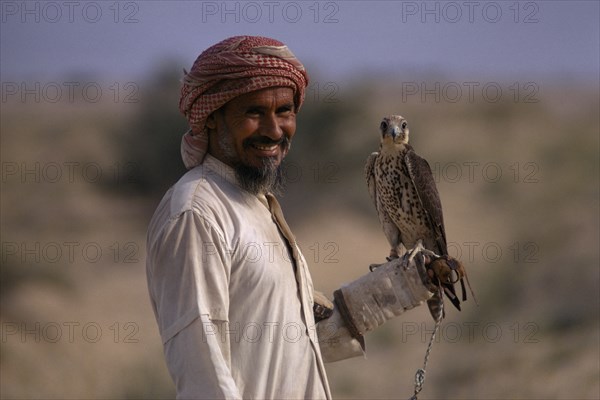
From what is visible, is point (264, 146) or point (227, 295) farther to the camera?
point (264, 146)

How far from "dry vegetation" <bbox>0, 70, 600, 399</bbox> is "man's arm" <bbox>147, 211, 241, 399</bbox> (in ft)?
22.0

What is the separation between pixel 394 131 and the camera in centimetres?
517

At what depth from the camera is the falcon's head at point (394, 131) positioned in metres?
5.18

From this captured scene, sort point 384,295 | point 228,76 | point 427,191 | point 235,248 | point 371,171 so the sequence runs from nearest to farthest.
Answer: point 235,248, point 228,76, point 384,295, point 427,191, point 371,171

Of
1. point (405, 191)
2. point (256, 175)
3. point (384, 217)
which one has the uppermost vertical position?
point (256, 175)

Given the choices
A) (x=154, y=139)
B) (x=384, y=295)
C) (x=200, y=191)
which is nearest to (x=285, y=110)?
(x=200, y=191)

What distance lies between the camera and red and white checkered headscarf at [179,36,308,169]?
3.04 meters

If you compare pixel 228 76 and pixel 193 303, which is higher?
pixel 228 76

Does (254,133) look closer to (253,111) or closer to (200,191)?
(253,111)

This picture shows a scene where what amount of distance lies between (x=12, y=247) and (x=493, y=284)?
24.7 feet

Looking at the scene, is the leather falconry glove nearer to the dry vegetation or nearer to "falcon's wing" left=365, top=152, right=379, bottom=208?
"falcon's wing" left=365, top=152, right=379, bottom=208

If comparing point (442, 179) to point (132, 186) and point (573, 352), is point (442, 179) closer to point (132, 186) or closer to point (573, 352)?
point (132, 186)

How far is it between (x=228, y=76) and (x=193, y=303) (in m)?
0.71

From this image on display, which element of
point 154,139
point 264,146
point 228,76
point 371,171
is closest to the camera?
point 228,76
